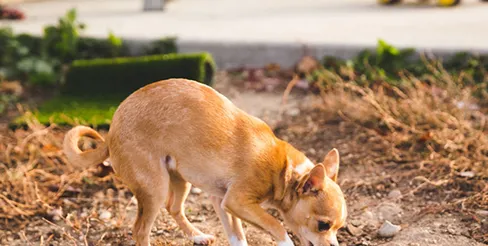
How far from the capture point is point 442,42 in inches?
286

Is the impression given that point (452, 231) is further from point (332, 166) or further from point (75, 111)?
point (75, 111)

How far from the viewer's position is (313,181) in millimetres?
3381

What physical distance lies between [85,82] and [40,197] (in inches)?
89.0

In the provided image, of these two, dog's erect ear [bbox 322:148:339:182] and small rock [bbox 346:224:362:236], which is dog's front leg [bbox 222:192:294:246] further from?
small rock [bbox 346:224:362:236]

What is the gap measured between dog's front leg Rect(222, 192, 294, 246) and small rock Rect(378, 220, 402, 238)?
0.93 metres

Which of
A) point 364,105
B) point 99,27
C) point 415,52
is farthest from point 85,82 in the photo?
point 415,52

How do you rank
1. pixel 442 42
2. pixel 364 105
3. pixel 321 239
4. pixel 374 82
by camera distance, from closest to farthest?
pixel 321 239 < pixel 364 105 < pixel 374 82 < pixel 442 42

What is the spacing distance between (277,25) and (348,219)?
439 centimetres

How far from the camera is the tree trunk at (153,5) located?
9.41 metres

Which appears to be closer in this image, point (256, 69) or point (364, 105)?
point (364, 105)

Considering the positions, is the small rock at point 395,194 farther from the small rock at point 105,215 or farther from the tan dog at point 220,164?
the small rock at point 105,215

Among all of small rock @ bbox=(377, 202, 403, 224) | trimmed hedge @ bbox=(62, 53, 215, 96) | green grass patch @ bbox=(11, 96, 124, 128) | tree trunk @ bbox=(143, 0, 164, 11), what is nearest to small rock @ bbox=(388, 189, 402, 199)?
small rock @ bbox=(377, 202, 403, 224)

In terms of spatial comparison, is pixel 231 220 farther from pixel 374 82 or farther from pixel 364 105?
pixel 374 82

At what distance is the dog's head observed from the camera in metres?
3.39
